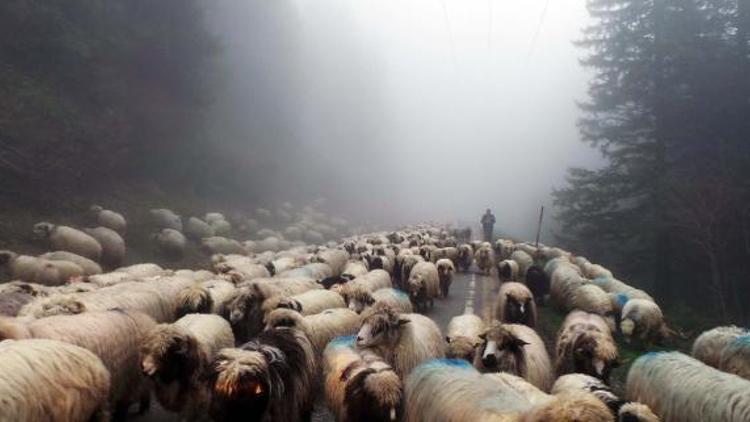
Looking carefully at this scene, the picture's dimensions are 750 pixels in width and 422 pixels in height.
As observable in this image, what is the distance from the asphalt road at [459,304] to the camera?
23.4ft

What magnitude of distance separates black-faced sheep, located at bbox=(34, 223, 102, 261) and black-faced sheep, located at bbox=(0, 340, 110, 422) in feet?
45.1

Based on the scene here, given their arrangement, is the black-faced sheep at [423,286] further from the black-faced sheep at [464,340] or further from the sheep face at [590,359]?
the sheep face at [590,359]

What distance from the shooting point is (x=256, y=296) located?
9.65 m

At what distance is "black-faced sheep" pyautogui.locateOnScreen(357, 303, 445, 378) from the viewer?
7400 mm

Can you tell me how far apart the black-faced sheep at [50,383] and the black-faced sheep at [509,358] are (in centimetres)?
475

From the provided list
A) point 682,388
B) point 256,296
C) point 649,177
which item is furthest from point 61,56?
point 649,177

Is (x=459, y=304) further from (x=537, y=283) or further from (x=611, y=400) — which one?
(x=611, y=400)

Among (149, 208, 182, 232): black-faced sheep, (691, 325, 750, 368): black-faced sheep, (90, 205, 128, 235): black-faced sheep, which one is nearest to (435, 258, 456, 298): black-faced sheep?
(691, 325, 750, 368): black-faced sheep

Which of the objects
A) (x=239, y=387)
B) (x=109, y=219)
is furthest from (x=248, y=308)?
(x=109, y=219)

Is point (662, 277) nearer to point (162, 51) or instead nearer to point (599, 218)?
point (599, 218)

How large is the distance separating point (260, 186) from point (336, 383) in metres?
39.9

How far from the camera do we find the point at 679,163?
2591cm

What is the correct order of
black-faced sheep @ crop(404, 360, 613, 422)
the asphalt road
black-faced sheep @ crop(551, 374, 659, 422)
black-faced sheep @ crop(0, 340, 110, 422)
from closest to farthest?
black-faced sheep @ crop(404, 360, 613, 422) → black-faced sheep @ crop(0, 340, 110, 422) → black-faced sheep @ crop(551, 374, 659, 422) → the asphalt road

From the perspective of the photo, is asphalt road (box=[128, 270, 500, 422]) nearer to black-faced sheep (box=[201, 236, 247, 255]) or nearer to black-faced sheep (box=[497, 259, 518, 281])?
black-faced sheep (box=[497, 259, 518, 281])
